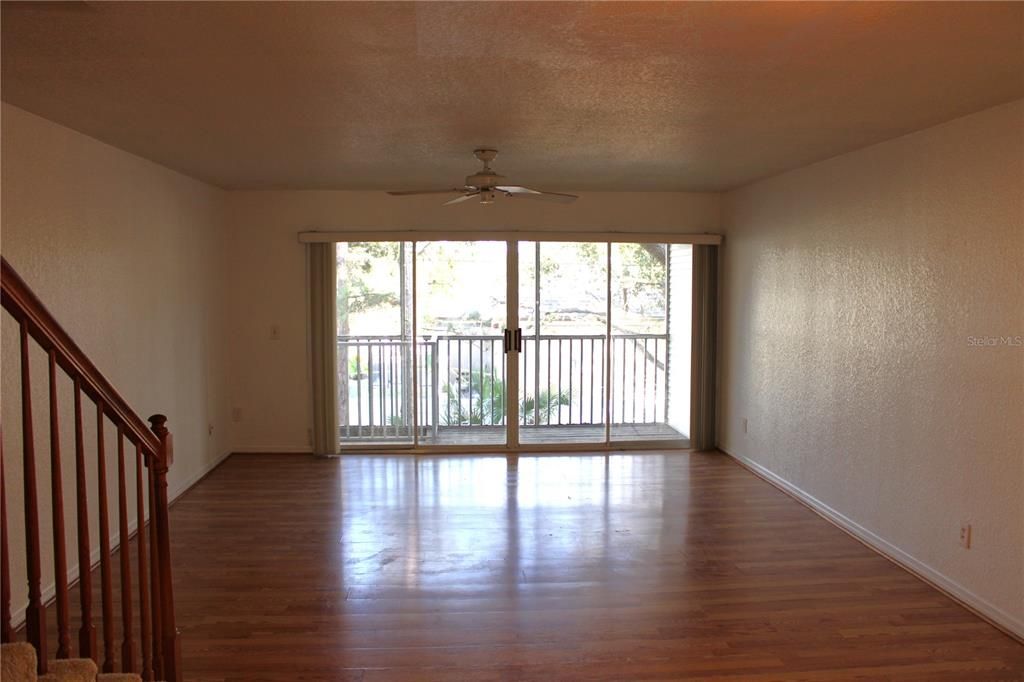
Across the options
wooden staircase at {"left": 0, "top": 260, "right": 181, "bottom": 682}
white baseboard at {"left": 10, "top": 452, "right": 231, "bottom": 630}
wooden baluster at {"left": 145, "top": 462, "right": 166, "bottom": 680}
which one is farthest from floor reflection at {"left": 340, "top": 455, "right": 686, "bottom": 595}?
wooden staircase at {"left": 0, "top": 260, "right": 181, "bottom": 682}

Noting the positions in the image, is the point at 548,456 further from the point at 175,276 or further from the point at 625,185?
the point at 175,276

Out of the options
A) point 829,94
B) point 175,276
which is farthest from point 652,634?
point 175,276

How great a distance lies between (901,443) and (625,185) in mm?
2825

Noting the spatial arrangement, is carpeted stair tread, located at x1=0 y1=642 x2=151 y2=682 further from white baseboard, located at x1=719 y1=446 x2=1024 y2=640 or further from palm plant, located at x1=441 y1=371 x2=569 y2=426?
palm plant, located at x1=441 y1=371 x2=569 y2=426

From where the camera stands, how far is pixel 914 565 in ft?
11.9

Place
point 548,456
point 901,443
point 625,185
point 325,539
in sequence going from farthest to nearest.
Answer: point 548,456, point 625,185, point 325,539, point 901,443

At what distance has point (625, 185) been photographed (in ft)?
18.5

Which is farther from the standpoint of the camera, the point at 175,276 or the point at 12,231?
the point at 175,276

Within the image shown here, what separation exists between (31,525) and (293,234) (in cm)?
446

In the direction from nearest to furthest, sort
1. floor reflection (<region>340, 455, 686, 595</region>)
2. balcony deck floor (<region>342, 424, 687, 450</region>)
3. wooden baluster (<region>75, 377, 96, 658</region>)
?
wooden baluster (<region>75, 377, 96, 658</region>)
floor reflection (<region>340, 455, 686, 595</region>)
balcony deck floor (<region>342, 424, 687, 450</region>)

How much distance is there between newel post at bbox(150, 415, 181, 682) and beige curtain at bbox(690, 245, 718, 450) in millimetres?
4787

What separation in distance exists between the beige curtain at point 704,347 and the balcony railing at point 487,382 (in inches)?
17.1

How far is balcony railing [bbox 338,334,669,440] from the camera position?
6.34m

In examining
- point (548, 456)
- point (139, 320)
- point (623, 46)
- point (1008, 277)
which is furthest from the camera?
point (548, 456)
